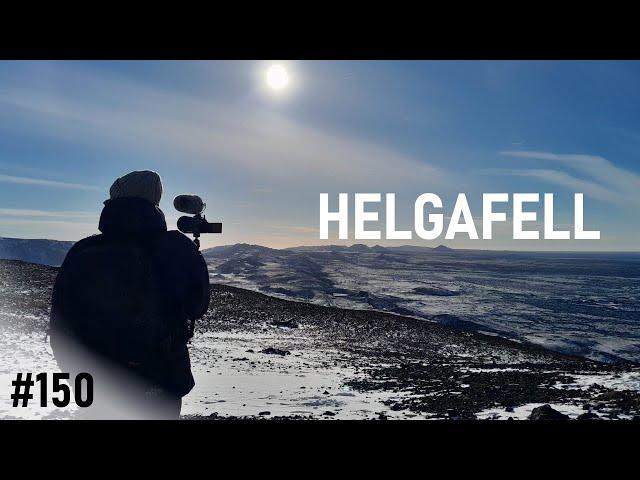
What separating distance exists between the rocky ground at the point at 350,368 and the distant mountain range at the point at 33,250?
54.4 meters

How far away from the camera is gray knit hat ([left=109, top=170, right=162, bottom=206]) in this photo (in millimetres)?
3156

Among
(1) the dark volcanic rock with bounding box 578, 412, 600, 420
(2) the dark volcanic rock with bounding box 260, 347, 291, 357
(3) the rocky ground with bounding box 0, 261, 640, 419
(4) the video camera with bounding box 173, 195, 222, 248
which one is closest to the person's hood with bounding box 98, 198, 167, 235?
(4) the video camera with bounding box 173, 195, 222, 248

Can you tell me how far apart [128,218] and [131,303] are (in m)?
0.51

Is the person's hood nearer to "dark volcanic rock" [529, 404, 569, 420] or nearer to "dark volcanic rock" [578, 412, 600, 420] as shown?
"dark volcanic rock" [529, 404, 569, 420]

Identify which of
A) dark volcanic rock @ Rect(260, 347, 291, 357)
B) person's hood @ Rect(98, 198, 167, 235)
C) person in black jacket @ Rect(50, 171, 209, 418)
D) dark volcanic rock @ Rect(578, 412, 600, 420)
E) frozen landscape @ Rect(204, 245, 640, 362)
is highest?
person's hood @ Rect(98, 198, 167, 235)

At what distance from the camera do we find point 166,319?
300cm

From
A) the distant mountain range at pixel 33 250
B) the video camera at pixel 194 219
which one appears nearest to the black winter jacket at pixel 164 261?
the video camera at pixel 194 219

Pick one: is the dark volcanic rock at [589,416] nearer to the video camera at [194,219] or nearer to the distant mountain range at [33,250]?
the video camera at [194,219]

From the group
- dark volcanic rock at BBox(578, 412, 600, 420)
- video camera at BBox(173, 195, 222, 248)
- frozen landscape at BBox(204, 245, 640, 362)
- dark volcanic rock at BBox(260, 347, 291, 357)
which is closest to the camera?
video camera at BBox(173, 195, 222, 248)

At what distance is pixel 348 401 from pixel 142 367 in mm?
8931

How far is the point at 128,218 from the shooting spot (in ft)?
9.92

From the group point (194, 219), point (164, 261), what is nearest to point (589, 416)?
point (194, 219)
